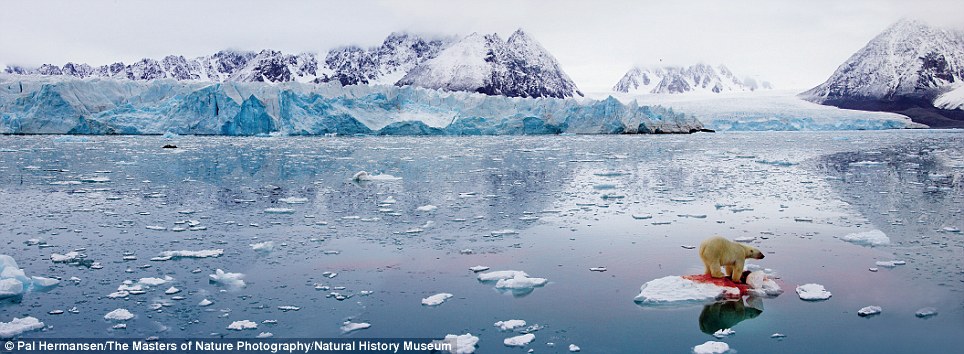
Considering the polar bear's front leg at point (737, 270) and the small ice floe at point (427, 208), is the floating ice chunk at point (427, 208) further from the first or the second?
the polar bear's front leg at point (737, 270)

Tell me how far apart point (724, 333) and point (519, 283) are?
165 centimetres

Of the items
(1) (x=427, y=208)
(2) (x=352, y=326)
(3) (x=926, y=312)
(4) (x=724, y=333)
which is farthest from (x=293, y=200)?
(3) (x=926, y=312)

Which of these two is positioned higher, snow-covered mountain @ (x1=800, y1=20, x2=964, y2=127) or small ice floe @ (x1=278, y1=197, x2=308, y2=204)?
snow-covered mountain @ (x1=800, y1=20, x2=964, y2=127)

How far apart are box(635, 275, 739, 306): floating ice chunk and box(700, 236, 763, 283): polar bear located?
236 mm

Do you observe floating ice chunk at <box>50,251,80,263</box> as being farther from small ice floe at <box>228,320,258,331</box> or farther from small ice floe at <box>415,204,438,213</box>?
small ice floe at <box>415,204,438,213</box>

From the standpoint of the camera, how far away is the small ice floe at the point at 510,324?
13.8 feet

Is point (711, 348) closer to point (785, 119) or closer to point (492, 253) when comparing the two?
point (492, 253)

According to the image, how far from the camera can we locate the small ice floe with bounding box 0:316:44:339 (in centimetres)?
409

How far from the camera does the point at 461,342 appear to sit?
154 inches

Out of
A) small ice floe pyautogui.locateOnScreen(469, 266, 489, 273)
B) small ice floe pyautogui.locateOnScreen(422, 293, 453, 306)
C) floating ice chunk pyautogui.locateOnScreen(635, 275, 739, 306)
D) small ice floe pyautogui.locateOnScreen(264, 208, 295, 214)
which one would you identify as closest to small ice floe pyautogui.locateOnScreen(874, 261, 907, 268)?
floating ice chunk pyautogui.locateOnScreen(635, 275, 739, 306)

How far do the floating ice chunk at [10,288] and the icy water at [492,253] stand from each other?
0.20 m

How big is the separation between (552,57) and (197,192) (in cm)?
14309

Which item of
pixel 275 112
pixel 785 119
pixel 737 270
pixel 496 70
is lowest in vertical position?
pixel 737 270

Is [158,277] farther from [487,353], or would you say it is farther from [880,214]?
[880,214]
